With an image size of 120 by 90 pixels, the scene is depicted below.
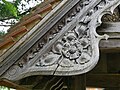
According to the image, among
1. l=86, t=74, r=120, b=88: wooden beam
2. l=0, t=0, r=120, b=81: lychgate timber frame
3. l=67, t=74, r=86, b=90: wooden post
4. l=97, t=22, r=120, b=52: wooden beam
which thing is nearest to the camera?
l=0, t=0, r=120, b=81: lychgate timber frame

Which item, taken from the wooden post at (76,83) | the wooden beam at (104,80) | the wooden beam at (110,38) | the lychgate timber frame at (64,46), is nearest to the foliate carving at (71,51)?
the lychgate timber frame at (64,46)

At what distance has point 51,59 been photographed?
2.06m

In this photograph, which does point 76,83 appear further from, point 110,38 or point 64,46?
point 64,46

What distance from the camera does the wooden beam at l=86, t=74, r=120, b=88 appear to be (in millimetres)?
3639

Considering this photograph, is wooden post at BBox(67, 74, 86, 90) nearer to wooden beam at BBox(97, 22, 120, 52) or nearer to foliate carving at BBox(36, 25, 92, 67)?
wooden beam at BBox(97, 22, 120, 52)

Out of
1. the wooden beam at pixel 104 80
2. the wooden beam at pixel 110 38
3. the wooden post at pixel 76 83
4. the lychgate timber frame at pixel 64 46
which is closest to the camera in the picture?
the lychgate timber frame at pixel 64 46

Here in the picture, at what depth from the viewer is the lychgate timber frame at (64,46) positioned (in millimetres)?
2020

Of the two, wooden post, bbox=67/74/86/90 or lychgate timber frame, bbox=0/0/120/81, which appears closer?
lychgate timber frame, bbox=0/0/120/81

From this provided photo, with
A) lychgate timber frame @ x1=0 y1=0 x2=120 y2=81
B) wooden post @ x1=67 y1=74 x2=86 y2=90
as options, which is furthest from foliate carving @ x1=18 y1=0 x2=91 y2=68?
wooden post @ x1=67 y1=74 x2=86 y2=90

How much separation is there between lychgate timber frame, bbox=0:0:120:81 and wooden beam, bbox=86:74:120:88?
1.47 meters

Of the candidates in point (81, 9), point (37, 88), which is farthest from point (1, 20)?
point (81, 9)

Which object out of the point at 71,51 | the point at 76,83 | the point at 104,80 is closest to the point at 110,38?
the point at 71,51

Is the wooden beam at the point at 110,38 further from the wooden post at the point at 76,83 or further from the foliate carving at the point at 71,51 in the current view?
the wooden post at the point at 76,83

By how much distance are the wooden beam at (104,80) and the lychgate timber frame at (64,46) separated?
4.82 ft
